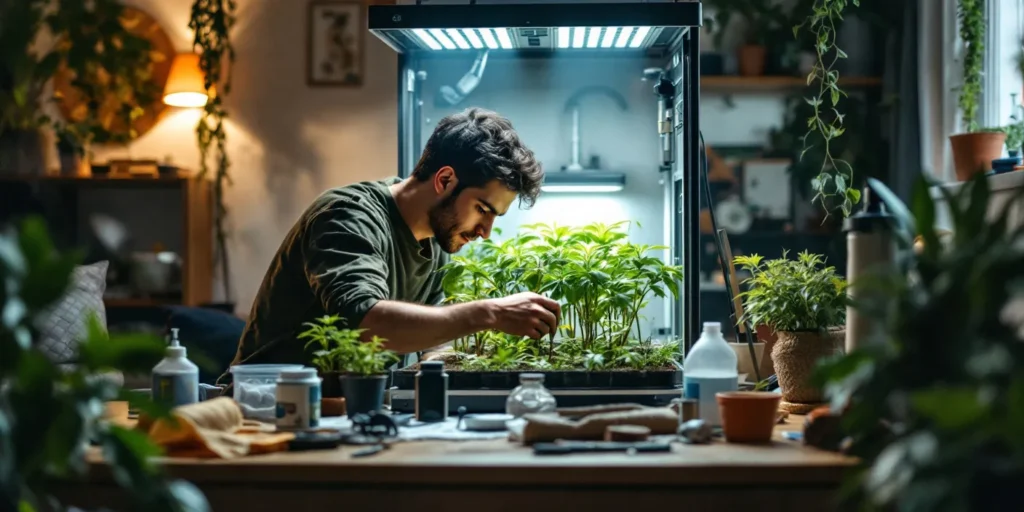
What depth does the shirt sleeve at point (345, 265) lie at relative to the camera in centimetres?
213

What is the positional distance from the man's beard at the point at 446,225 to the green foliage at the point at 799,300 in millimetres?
861

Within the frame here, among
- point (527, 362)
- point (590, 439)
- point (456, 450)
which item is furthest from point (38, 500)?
point (527, 362)

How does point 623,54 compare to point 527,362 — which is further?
point 623,54

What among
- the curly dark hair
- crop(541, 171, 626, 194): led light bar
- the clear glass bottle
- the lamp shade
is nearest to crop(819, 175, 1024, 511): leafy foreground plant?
the clear glass bottle

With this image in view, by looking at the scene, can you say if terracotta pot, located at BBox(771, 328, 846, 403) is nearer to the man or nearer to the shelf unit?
the man

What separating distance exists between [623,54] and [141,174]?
2946 mm

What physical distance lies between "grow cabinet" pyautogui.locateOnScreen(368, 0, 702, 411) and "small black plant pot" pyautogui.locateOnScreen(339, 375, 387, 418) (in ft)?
0.53

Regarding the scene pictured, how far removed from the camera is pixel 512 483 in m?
1.39

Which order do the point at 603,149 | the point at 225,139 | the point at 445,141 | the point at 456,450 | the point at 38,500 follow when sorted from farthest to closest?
the point at 225,139 → the point at 603,149 → the point at 445,141 → the point at 456,450 → the point at 38,500

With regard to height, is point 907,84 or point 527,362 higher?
point 907,84

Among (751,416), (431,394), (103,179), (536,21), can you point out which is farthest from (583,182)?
(103,179)

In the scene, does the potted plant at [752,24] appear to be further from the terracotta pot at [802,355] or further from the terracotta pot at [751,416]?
the terracotta pot at [751,416]

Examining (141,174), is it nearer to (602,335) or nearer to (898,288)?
(602,335)

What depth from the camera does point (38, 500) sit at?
105 centimetres
